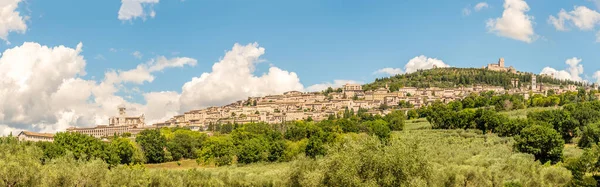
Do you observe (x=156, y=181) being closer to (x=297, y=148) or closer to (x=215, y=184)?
(x=215, y=184)

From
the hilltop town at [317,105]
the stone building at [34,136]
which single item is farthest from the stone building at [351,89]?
the stone building at [34,136]

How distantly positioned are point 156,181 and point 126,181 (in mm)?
1745

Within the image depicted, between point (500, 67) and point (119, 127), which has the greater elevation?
point (500, 67)

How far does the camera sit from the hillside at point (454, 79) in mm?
151500

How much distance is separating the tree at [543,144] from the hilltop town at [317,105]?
75521 mm

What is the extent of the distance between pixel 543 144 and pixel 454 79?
4650 inches

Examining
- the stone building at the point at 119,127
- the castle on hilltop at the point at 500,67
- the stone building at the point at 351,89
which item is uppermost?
the castle on hilltop at the point at 500,67

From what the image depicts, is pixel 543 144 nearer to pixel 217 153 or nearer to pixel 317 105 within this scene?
pixel 217 153

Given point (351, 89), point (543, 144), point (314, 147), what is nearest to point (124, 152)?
point (314, 147)

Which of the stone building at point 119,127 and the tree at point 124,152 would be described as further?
the stone building at point 119,127

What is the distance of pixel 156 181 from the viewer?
2852cm

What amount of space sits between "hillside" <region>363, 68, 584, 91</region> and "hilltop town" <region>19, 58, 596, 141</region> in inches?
118

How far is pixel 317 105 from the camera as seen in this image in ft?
476

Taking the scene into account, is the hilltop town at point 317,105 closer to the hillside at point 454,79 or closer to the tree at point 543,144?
the hillside at point 454,79
